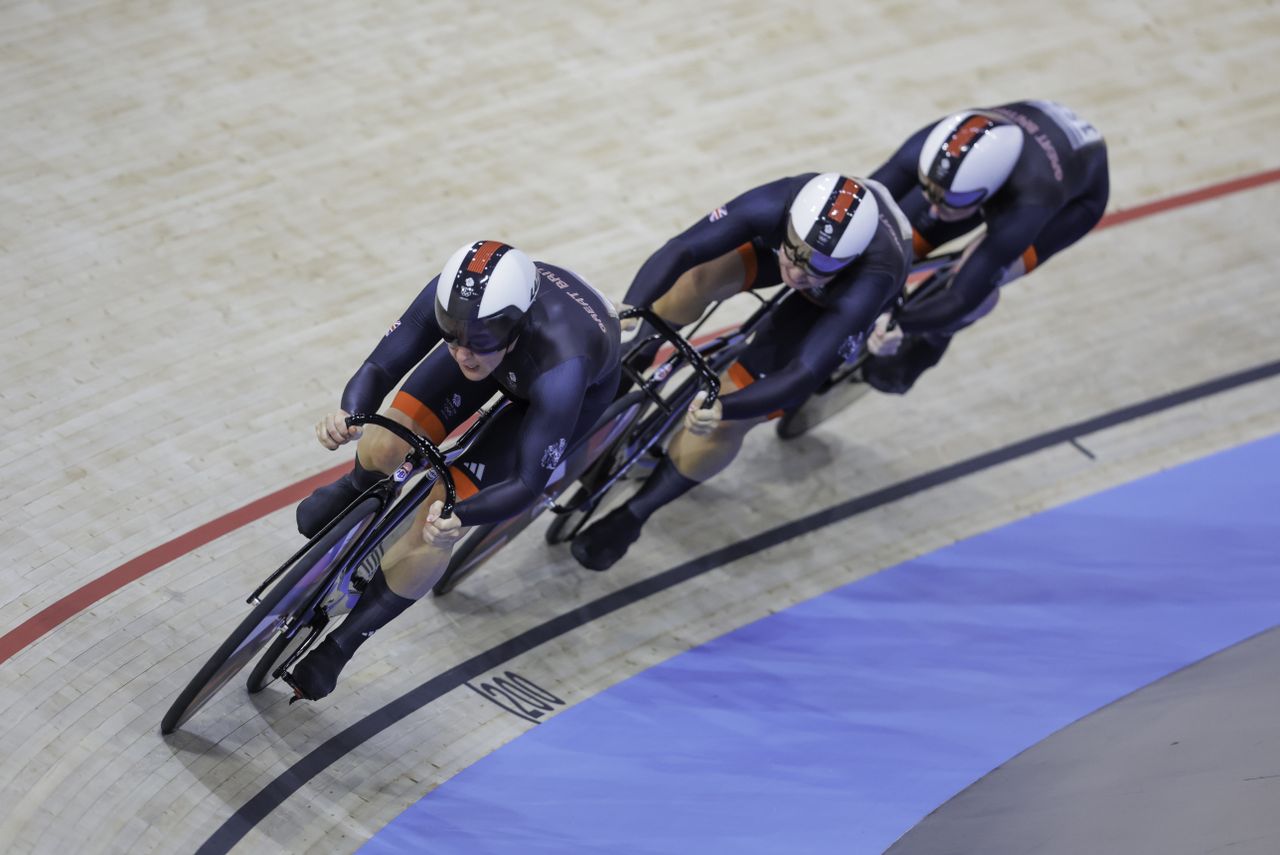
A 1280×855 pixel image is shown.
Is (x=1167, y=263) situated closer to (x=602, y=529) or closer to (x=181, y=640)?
(x=602, y=529)

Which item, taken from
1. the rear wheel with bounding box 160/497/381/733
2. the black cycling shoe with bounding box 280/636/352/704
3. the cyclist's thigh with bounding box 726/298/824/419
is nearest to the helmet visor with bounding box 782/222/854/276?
the cyclist's thigh with bounding box 726/298/824/419

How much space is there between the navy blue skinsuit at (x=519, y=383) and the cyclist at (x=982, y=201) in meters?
1.31

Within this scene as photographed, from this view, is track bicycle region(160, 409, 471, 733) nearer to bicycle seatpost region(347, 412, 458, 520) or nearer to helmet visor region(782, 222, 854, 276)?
bicycle seatpost region(347, 412, 458, 520)

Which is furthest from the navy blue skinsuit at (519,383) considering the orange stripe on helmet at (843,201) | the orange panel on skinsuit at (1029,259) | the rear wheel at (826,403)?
the orange panel on skinsuit at (1029,259)

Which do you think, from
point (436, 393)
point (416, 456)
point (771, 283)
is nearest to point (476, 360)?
point (416, 456)

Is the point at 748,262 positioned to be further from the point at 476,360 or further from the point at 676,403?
the point at 476,360

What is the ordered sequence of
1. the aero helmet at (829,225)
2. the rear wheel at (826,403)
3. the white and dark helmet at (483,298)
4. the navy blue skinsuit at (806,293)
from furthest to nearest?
the rear wheel at (826,403) < the navy blue skinsuit at (806,293) < the aero helmet at (829,225) < the white and dark helmet at (483,298)

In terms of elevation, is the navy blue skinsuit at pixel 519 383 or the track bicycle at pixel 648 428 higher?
the navy blue skinsuit at pixel 519 383

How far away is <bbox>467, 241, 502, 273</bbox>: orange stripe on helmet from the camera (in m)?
3.53

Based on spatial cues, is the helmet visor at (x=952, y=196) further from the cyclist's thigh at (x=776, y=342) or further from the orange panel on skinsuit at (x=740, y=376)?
the orange panel on skinsuit at (x=740, y=376)

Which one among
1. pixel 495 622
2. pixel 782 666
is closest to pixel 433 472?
pixel 495 622

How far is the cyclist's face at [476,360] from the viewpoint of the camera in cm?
357

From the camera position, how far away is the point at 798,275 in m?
4.23

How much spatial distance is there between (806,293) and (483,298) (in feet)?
4.35
